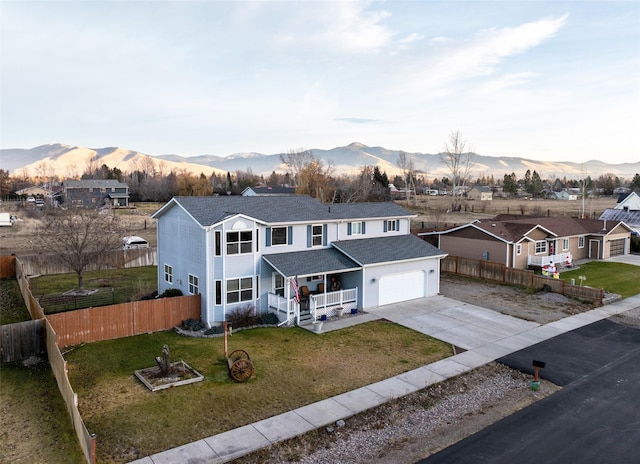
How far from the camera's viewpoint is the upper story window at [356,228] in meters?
27.9

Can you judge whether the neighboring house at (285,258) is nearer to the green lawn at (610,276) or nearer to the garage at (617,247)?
→ the green lawn at (610,276)

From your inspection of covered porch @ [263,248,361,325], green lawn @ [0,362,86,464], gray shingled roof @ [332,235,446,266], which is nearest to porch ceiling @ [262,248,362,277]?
covered porch @ [263,248,361,325]

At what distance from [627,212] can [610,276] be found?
25210 millimetres

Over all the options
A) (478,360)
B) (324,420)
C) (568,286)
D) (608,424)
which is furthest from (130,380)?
(568,286)

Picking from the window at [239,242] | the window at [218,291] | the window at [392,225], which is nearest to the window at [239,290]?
the window at [218,291]

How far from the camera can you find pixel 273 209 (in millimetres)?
25547

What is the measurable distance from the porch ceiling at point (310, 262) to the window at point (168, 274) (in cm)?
569

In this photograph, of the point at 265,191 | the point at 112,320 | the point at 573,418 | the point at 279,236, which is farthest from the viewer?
the point at 265,191

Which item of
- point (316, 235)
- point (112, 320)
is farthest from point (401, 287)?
point (112, 320)

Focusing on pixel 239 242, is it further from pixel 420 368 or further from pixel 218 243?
pixel 420 368

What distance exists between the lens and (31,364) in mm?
17469

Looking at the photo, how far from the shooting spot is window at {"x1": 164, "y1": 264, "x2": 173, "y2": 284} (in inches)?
999

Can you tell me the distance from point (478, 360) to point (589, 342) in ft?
20.1

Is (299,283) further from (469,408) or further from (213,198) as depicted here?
(469,408)
